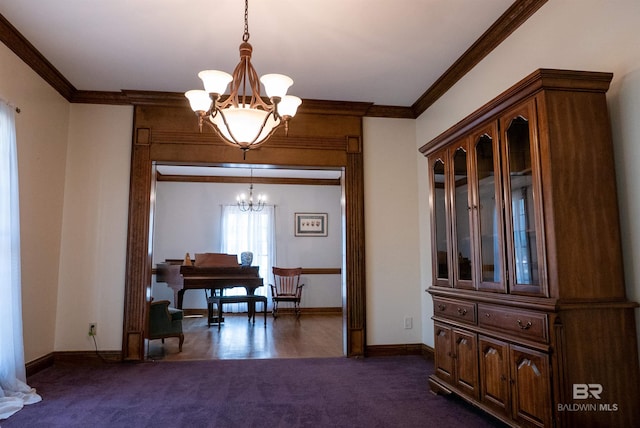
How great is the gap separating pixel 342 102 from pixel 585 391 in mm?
3546

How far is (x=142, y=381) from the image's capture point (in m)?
3.46

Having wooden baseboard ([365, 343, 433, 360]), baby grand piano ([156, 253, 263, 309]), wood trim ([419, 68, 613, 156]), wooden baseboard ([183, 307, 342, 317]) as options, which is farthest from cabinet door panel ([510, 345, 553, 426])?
wooden baseboard ([183, 307, 342, 317])

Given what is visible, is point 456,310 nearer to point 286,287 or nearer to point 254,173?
point 286,287

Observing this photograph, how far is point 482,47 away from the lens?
3.35 meters

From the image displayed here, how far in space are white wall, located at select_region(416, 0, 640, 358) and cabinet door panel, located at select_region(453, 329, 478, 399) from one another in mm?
928

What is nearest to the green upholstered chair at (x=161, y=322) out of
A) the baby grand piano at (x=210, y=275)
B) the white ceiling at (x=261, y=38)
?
the baby grand piano at (x=210, y=275)

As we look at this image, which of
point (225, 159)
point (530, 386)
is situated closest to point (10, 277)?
point (225, 159)

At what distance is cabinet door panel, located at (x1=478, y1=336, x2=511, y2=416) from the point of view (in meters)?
2.29

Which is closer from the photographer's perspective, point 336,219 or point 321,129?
point 321,129

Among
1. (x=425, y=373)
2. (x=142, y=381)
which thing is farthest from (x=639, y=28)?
(x=142, y=381)

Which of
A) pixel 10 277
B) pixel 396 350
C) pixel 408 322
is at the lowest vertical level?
pixel 396 350

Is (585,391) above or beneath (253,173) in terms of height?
beneath

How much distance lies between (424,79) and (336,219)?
463 cm

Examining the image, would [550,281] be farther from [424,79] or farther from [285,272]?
[285,272]
